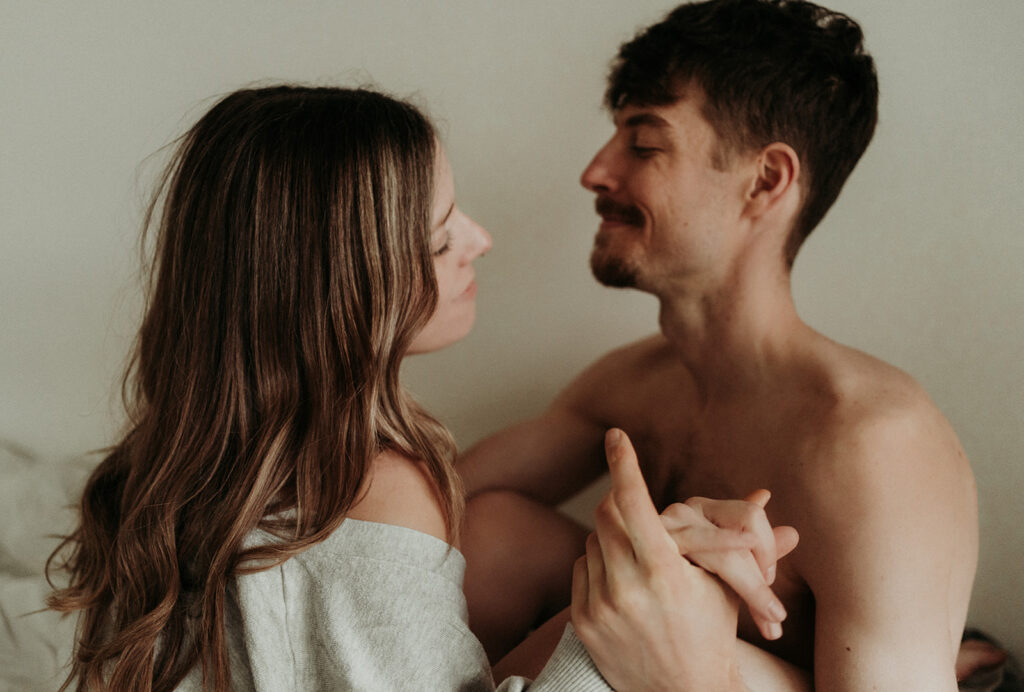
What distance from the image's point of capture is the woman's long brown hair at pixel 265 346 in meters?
0.89

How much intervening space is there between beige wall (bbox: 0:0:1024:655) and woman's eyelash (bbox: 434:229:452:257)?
65 centimetres

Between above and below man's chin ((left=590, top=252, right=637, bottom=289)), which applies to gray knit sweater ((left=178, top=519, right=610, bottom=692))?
below

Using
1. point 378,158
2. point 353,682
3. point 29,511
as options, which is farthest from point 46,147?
point 353,682

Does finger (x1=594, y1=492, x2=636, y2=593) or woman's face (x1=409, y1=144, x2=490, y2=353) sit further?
woman's face (x1=409, y1=144, x2=490, y2=353)

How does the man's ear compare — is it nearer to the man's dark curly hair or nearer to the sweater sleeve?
the man's dark curly hair

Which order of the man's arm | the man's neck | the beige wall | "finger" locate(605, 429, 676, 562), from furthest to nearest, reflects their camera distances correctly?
the beige wall
the man's neck
the man's arm
"finger" locate(605, 429, 676, 562)

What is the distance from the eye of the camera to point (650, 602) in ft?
2.70

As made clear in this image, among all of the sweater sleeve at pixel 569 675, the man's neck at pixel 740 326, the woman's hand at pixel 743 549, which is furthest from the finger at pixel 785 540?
the man's neck at pixel 740 326

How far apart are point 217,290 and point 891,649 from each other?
0.86 metres

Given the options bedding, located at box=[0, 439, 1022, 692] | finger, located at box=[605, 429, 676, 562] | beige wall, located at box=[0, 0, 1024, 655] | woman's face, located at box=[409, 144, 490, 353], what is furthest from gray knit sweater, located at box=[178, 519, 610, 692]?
beige wall, located at box=[0, 0, 1024, 655]

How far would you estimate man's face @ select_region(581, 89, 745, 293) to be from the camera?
1.19 meters

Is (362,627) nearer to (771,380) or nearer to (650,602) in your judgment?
(650,602)

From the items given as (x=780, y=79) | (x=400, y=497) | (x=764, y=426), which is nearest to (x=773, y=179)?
(x=780, y=79)

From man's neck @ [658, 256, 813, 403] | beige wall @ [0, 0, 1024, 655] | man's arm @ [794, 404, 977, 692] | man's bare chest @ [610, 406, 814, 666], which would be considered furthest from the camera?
beige wall @ [0, 0, 1024, 655]
